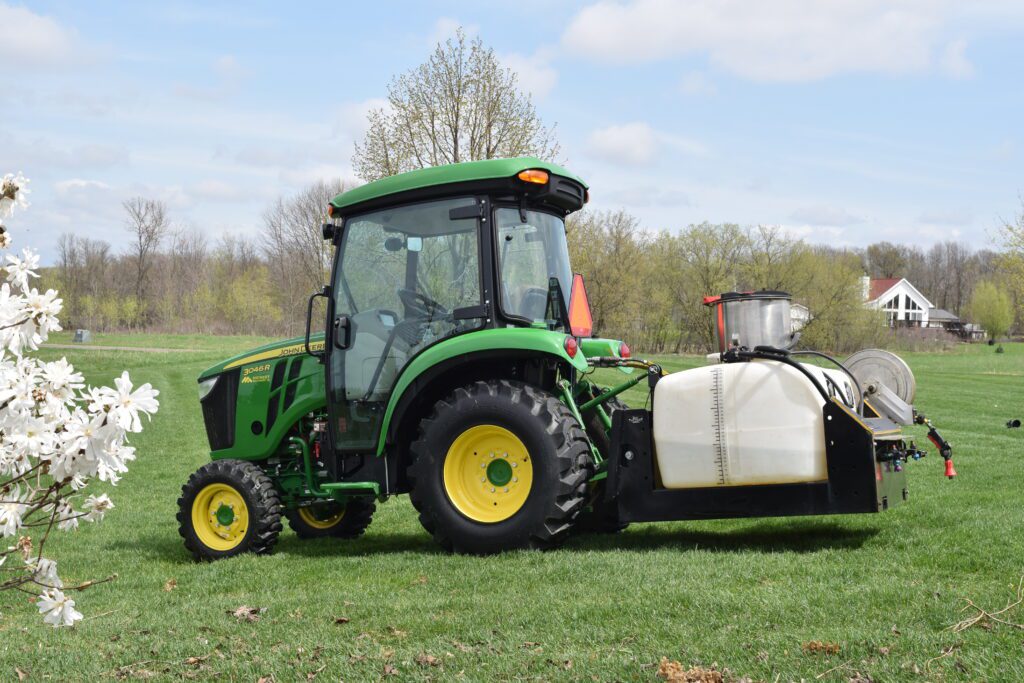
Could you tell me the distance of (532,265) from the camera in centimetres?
652

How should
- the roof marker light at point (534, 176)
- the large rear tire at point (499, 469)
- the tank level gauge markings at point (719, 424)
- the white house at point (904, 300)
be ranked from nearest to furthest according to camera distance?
the tank level gauge markings at point (719, 424)
the large rear tire at point (499, 469)
the roof marker light at point (534, 176)
the white house at point (904, 300)

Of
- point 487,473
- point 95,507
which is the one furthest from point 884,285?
point 95,507

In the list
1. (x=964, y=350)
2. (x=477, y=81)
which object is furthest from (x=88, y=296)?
(x=964, y=350)

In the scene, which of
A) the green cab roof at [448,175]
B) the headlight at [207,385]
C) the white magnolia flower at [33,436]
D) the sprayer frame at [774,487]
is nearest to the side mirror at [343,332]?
the green cab roof at [448,175]

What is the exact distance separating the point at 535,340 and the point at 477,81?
883 inches

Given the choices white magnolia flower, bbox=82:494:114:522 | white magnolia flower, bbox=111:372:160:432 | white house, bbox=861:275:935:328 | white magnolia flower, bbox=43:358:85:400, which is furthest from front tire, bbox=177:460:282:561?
white house, bbox=861:275:935:328

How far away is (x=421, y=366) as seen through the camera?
616 cm

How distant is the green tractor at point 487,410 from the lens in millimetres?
5590

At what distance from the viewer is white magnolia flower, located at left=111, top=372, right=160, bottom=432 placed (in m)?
2.71

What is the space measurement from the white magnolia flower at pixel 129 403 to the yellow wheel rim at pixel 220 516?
4.33m

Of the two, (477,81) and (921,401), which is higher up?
(477,81)

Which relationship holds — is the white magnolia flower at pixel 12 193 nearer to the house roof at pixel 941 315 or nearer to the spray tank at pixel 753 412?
the spray tank at pixel 753 412

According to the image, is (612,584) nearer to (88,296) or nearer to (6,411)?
(6,411)

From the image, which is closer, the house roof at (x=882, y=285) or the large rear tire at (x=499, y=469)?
the large rear tire at (x=499, y=469)
